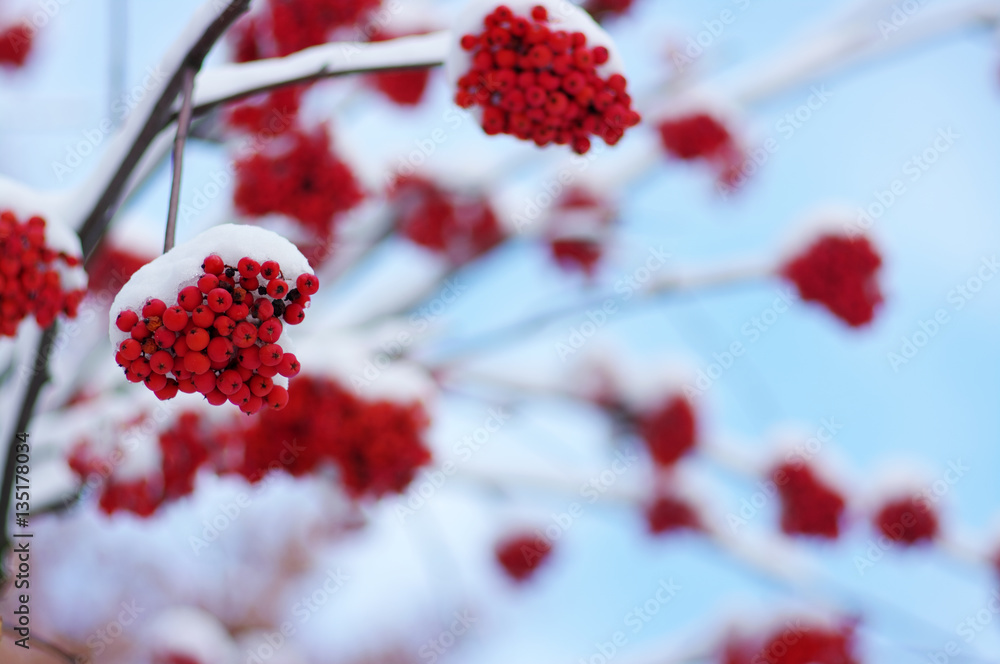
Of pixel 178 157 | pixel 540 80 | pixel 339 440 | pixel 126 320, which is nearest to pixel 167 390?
pixel 126 320

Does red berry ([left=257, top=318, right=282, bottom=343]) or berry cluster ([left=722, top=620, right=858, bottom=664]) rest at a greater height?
berry cluster ([left=722, top=620, right=858, bottom=664])

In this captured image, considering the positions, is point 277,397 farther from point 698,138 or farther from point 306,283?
point 698,138

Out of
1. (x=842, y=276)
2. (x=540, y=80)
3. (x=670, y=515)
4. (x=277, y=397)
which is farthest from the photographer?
(x=670, y=515)

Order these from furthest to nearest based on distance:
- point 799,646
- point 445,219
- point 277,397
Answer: point 799,646, point 445,219, point 277,397

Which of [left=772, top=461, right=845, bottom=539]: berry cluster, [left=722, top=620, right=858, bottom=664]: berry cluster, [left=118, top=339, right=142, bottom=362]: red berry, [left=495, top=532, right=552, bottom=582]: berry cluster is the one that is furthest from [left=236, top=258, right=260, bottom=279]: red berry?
[left=495, top=532, right=552, bottom=582]: berry cluster

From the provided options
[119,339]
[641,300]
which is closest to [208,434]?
[119,339]

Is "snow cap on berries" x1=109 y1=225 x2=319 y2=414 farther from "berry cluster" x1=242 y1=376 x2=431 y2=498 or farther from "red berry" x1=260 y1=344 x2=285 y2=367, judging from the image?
"berry cluster" x1=242 y1=376 x2=431 y2=498
